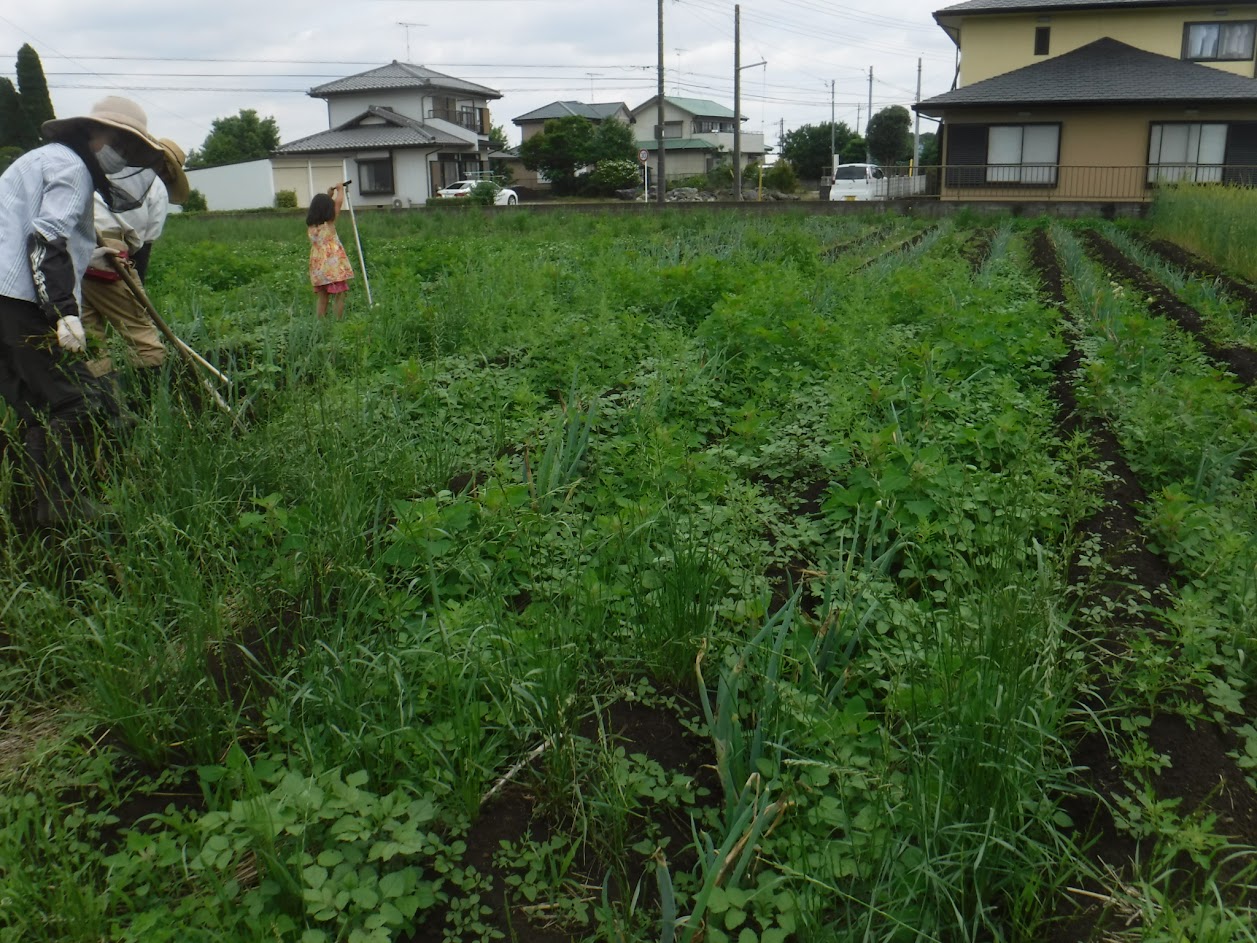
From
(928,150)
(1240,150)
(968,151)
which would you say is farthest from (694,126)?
(1240,150)

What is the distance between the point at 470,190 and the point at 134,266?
32.8 metres

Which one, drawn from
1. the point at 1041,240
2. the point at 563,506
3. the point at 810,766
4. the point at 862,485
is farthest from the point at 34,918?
the point at 1041,240

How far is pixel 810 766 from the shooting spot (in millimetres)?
2338

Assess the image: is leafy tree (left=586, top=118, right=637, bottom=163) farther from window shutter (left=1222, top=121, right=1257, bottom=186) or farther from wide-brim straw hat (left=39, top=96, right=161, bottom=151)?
wide-brim straw hat (left=39, top=96, right=161, bottom=151)

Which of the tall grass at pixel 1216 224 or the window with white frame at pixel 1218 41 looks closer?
the tall grass at pixel 1216 224

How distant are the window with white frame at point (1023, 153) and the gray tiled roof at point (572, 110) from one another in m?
33.2

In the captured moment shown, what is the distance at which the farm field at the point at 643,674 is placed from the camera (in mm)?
2057

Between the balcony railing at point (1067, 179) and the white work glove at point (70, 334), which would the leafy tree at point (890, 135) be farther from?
the white work glove at point (70, 334)

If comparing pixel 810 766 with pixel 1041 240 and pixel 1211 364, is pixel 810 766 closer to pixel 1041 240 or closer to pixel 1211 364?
pixel 1211 364

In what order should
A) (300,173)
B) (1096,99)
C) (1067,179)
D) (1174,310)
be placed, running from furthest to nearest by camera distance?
(300,173), (1067,179), (1096,99), (1174,310)

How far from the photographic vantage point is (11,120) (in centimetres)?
3522

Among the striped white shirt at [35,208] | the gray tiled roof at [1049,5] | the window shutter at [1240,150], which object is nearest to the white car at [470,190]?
the gray tiled roof at [1049,5]

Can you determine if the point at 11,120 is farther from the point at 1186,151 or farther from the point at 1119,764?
the point at 1119,764

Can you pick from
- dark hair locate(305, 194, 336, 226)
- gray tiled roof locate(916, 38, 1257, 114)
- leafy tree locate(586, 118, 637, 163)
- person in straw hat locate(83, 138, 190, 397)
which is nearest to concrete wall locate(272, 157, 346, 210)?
leafy tree locate(586, 118, 637, 163)
